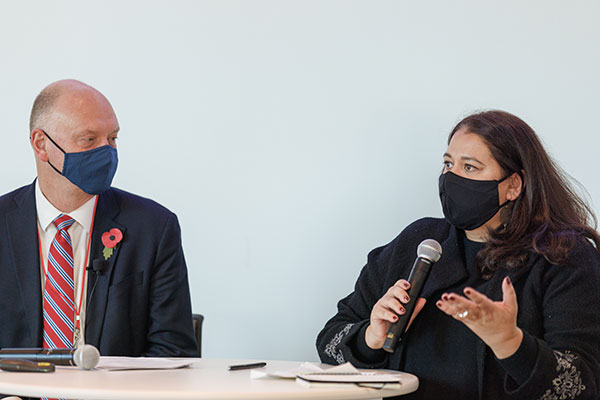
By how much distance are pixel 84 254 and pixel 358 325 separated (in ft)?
3.71

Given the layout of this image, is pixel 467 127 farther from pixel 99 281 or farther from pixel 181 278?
pixel 99 281

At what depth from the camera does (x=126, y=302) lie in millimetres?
3035

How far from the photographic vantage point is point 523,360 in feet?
7.50

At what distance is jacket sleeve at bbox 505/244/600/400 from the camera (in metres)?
2.33

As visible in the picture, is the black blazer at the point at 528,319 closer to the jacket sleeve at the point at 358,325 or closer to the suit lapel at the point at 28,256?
the jacket sleeve at the point at 358,325

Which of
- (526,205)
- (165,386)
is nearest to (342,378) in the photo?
(165,386)

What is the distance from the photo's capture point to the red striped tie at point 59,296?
291cm

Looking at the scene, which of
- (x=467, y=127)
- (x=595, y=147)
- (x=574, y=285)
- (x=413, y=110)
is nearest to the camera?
(x=574, y=285)

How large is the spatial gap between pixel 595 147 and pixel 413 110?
771 millimetres

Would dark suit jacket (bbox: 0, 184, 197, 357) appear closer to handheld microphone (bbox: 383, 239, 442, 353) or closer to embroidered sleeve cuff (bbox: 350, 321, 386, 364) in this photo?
embroidered sleeve cuff (bbox: 350, 321, 386, 364)

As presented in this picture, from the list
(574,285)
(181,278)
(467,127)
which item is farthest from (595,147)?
(181,278)

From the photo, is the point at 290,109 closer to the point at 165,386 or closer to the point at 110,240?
the point at 110,240

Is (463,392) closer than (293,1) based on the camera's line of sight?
Yes

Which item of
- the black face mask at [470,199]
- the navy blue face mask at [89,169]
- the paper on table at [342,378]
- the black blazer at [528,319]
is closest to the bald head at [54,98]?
the navy blue face mask at [89,169]
